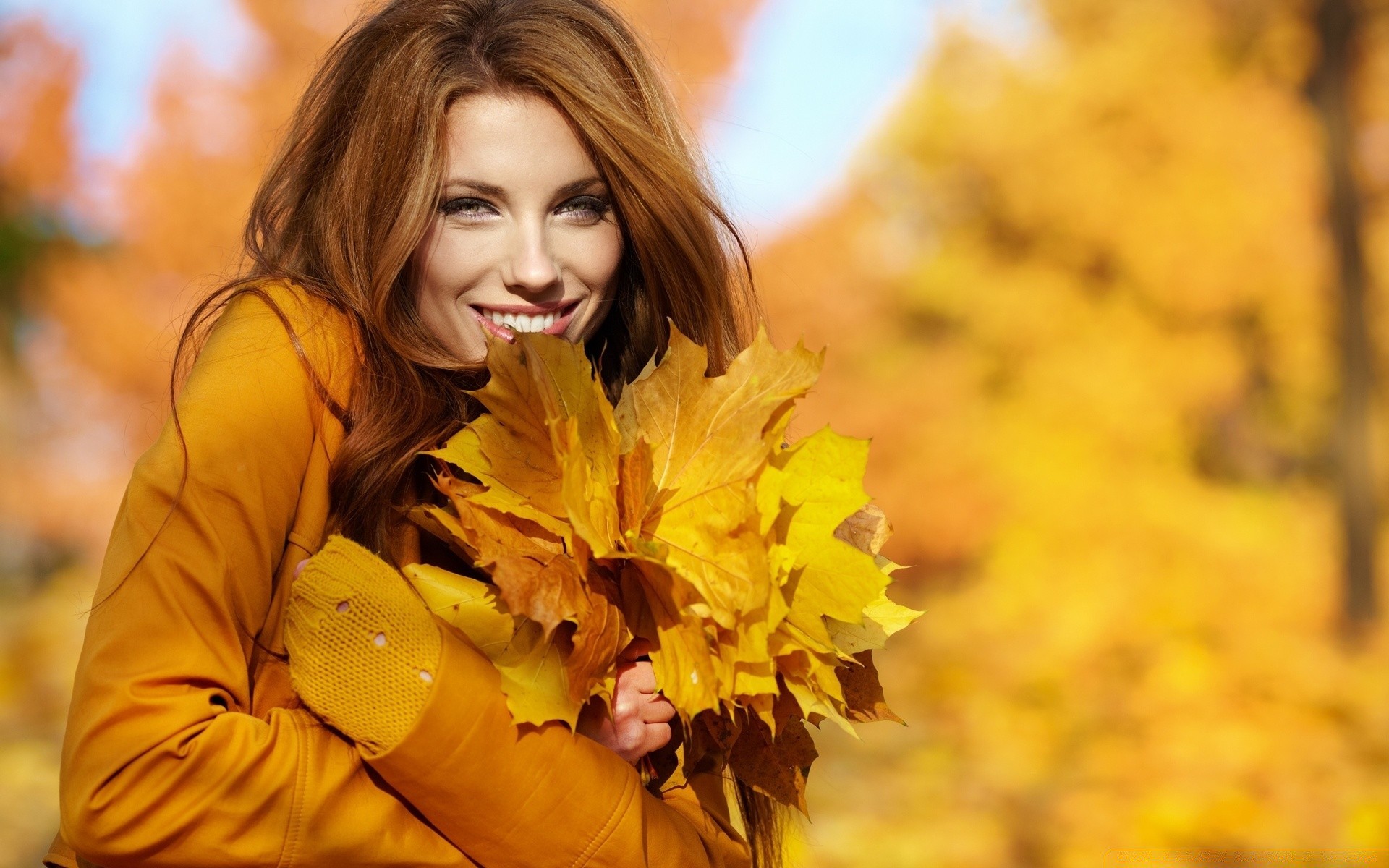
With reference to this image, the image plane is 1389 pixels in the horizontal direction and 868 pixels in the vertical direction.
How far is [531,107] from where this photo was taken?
1.75 m

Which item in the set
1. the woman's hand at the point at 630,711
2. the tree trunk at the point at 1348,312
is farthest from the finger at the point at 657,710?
the tree trunk at the point at 1348,312

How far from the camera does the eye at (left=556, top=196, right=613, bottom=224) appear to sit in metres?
1.78

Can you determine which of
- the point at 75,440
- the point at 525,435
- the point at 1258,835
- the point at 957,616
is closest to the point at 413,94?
the point at 525,435

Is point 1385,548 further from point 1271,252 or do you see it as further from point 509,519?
point 509,519

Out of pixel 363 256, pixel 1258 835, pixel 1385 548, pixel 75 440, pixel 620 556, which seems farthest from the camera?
pixel 1385 548

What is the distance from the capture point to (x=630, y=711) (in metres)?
1.54

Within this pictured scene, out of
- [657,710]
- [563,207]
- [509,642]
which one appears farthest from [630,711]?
[563,207]

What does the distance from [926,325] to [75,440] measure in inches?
205

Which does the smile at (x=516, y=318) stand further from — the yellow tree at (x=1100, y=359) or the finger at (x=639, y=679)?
the yellow tree at (x=1100, y=359)

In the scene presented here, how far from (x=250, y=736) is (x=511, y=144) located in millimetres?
821

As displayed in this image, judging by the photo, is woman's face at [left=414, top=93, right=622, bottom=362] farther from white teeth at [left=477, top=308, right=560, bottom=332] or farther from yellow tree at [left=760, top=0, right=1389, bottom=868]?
yellow tree at [left=760, top=0, right=1389, bottom=868]

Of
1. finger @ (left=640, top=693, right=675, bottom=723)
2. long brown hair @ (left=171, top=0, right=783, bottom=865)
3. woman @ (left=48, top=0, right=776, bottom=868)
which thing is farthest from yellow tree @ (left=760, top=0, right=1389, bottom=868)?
finger @ (left=640, top=693, right=675, bottom=723)

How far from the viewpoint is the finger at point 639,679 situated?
1525 mm

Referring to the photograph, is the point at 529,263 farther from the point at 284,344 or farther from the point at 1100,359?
the point at 1100,359
